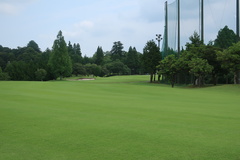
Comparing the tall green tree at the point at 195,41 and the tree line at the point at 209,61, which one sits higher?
the tall green tree at the point at 195,41

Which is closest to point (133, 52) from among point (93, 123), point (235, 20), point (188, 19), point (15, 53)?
point (15, 53)

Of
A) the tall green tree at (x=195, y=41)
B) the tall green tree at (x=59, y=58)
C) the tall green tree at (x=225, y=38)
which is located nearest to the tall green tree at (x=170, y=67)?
the tall green tree at (x=195, y=41)

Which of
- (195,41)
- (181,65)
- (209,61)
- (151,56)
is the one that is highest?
(195,41)

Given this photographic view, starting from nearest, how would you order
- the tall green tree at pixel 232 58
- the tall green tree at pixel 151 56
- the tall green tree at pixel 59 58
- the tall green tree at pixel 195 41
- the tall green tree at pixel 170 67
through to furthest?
1. the tall green tree at pixel 232 58
2. the tall green tree at pixel 170 67
3. the tall green tree at pixel 195 41
4. the tall green tree at pixel 151 56
5. the tall green tree at pixel 59 58

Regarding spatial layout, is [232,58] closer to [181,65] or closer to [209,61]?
[209,61]

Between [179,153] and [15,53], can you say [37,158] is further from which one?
[15,53]

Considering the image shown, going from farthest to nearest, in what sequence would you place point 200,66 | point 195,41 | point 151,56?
point 151,56 → point 195,41 → point 200,66

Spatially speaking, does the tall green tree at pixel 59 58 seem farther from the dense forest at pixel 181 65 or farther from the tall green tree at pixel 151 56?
the tall green tree at pixel 151 56

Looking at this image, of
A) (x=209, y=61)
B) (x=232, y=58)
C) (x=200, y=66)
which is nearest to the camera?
(x=232, y=58)

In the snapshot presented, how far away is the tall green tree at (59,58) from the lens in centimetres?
6781

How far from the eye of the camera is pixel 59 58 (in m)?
67.5

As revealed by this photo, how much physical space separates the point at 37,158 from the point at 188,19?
45341mm

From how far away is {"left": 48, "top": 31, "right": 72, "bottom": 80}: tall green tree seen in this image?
6781 cm

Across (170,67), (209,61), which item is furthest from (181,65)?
(209,61)
